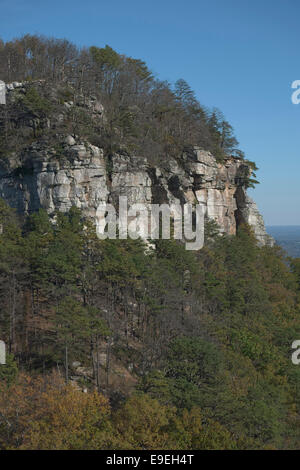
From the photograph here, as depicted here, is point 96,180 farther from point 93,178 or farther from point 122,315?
point 122,315

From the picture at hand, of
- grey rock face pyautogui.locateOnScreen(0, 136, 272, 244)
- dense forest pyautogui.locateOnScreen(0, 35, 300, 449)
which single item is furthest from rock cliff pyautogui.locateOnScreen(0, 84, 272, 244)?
dense forest pyautogui.locateOnScreen(0, 35, 300, 449)

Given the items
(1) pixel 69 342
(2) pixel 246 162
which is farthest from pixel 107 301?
(2) pixel 246 162

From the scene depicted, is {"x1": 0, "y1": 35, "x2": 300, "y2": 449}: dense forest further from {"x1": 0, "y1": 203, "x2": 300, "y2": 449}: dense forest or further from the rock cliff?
the rock cliff

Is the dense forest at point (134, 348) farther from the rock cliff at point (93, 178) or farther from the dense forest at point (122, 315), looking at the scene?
the rock cliff at point (93, 178)

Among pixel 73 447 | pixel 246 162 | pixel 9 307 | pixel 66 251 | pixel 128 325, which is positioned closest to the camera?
pixel 73 447

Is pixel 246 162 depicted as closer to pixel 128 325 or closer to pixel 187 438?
pixel 128 325

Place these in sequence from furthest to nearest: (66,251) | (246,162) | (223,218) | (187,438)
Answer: (246,162) < (223,218) < (66,251) < (187,438)

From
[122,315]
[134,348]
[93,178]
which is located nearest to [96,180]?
[93,178]
